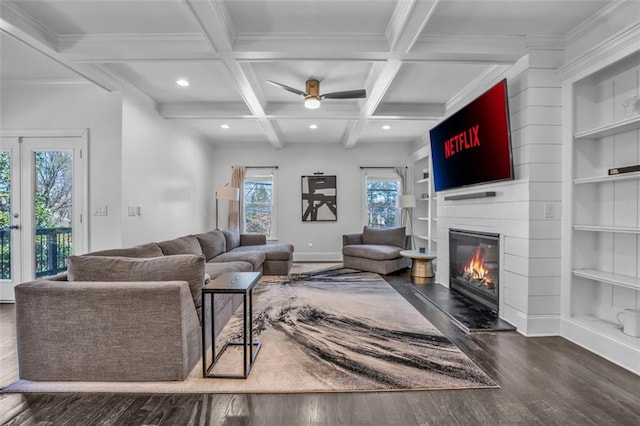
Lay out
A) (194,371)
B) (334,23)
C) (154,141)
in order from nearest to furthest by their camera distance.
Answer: (194,371)
(334,23)
(154,141)

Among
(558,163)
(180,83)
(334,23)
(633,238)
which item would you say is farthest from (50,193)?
(633,238)

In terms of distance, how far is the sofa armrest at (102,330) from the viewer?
1922mm

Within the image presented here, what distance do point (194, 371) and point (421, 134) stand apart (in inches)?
222

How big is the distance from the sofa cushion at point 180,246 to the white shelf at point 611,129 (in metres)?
4.15

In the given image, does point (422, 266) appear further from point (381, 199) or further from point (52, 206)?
point (52, 206)

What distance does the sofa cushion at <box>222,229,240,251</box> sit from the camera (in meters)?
5.39

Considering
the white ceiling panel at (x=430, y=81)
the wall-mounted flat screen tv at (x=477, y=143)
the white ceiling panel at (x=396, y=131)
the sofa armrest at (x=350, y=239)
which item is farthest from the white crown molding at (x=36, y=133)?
the wall-mounted flat screen tv at (x=477, y=143)

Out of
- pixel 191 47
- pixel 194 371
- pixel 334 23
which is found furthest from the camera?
pixel 191 47

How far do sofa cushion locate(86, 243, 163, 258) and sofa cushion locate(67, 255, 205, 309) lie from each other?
0.49 m

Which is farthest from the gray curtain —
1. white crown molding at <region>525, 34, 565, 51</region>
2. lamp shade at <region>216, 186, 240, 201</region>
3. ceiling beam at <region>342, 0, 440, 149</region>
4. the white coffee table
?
white crown molding at <region>525, 34, 565, 51</region>

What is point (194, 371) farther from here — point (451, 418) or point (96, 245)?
point (96, 245)

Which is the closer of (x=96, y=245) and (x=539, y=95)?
(x=539, y=95)

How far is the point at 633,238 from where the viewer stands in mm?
2383

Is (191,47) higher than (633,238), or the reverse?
(191,47)
